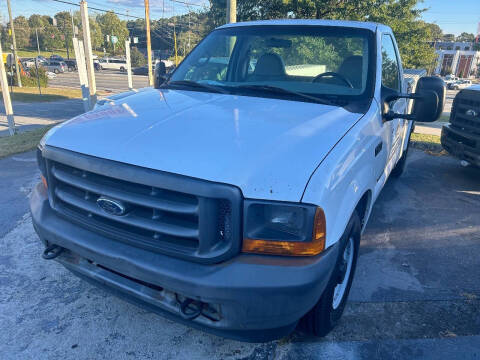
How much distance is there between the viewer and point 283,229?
5.99ft

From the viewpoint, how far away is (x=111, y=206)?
6.61 ft

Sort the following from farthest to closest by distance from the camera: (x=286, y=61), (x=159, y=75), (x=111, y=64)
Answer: (x=111, y=64) < (x=159, y=75) < (x=286, y=61)

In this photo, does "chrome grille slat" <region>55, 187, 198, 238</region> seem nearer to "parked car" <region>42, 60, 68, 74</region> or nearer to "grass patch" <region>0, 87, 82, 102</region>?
"grass patch" <region>0, 87, 82, 102</region>

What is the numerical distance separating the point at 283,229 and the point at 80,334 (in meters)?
1.55

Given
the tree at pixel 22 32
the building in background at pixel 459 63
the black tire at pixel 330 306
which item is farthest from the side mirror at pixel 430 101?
the tree at pixel 22 32

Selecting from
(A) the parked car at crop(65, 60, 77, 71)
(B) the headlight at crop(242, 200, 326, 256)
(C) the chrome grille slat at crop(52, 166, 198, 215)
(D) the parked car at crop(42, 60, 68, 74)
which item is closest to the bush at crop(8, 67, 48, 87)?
(D) the parked car at crop(42, 60, 68, 74)

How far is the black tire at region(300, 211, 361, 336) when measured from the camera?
2119 mm

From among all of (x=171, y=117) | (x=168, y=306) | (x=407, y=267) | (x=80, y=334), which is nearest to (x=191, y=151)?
(x=171, y=117)

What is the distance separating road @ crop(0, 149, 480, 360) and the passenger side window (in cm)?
154

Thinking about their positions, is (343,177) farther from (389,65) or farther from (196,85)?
(389,65)

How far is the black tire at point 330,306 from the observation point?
2.12m

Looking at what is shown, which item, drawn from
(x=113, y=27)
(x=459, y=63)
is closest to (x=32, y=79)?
(x=113, y=27)

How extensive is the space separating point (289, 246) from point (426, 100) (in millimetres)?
1790

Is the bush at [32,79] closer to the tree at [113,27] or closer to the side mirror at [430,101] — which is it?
the side mirror at [430,101]
